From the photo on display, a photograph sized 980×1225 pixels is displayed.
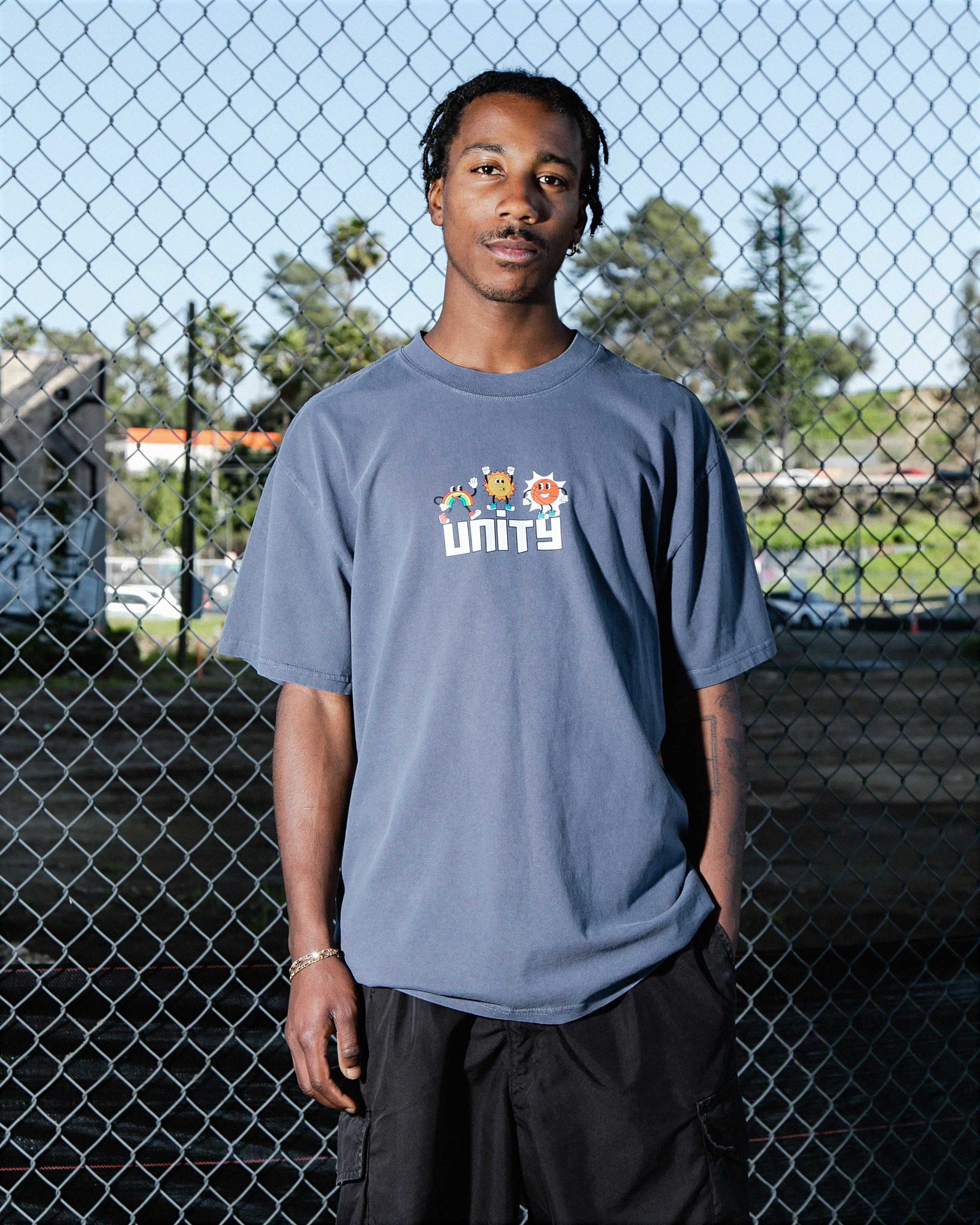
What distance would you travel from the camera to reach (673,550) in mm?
1787

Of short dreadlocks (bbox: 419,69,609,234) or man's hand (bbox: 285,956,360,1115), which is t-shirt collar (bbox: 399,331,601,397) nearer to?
short dreadlocks (bbox: 419,69,609,234)

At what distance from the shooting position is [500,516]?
5.42 feet

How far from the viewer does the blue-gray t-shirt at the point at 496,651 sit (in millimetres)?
1601

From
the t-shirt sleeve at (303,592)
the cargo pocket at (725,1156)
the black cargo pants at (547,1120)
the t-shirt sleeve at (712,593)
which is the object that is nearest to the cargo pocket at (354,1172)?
the black cargo pants at (547,1120)

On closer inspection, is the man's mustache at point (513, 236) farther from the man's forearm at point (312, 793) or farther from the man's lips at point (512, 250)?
the man's forearm at point (312, 793)

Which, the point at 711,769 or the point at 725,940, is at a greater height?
the point at 711,769

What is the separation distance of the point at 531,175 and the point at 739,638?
774 mm

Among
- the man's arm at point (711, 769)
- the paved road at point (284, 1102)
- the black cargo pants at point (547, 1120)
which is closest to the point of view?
the black cargo pants at point (547, 1120)

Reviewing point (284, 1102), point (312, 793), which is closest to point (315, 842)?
point (312, 793)

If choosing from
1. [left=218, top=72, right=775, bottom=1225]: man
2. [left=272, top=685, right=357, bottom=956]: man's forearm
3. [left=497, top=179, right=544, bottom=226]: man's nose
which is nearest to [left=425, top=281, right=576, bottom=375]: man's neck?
[left=218, top=72, right=775, bottom=1225]: man

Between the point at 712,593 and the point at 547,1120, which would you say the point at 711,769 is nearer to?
the point at 712,593

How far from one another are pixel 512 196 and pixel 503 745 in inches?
31.7

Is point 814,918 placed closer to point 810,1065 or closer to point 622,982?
point 810,1065

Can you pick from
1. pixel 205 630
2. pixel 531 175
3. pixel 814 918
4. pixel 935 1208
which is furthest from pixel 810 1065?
pixel 205 630
